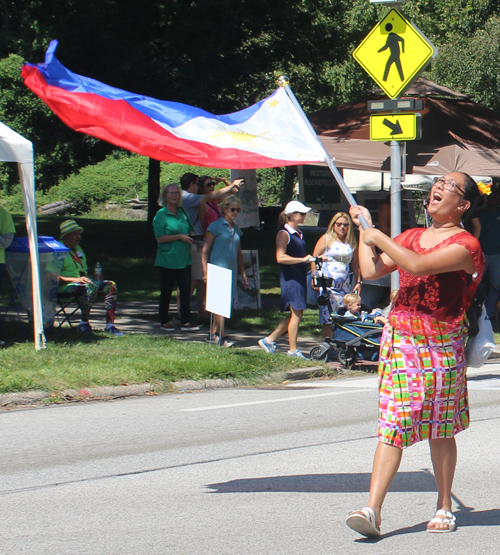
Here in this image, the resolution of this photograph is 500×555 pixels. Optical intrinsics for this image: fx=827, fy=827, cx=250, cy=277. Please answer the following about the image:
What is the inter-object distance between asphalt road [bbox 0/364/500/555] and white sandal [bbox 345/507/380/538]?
0.25ft

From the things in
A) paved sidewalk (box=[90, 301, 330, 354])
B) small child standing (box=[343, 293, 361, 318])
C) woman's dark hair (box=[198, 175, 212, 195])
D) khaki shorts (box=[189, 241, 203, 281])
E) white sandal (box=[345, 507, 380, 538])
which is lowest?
paved sidewalk (box=[90, 301, 330, 354])

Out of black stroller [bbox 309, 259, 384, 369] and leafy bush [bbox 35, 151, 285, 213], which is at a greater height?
leafy bush [bbox 35, 151, 285, 213]

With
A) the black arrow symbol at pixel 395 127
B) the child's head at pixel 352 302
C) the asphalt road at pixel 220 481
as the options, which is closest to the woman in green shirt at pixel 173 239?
the child's head at pixel 352 302

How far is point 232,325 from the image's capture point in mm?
12531

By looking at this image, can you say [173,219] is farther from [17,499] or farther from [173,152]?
[17,499]

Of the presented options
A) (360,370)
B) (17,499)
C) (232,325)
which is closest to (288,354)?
(360,370)

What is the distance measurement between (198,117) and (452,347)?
3.98 meters

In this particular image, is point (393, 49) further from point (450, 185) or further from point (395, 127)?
point (450, 185)

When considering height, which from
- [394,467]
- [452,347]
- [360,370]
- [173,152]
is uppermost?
[173,152]

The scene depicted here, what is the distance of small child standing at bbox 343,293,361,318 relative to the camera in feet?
34.2

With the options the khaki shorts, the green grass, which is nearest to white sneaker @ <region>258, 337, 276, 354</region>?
the green grass

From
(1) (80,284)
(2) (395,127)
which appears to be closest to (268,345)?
(1) (80,284)

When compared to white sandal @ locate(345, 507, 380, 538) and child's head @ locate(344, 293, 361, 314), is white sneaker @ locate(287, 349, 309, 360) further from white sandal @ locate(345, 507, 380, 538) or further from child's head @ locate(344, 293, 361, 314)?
white sandal @ locate(345, 507, 380, 538)

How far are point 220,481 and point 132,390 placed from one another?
320 cm
